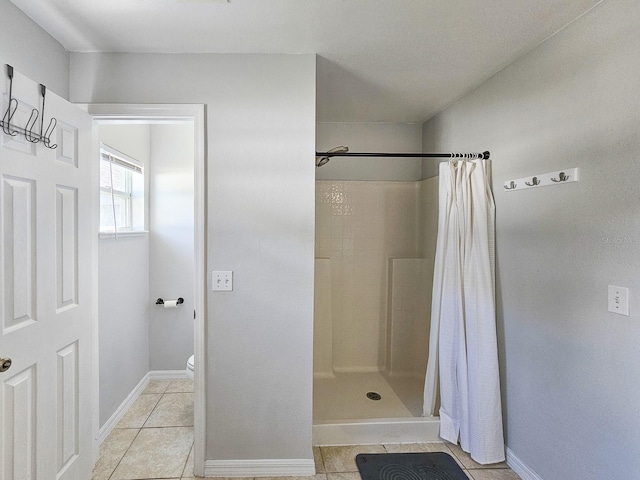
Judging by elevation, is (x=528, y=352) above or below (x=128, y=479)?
above

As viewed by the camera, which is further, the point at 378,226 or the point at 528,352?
the point at 378,226

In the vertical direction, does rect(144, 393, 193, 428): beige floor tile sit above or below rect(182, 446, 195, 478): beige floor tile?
above

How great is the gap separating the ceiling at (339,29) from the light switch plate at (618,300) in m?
1.21

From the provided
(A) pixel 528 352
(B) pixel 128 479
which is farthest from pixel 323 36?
(B) pixel 128 479

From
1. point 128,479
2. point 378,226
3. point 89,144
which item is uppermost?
point 89,144

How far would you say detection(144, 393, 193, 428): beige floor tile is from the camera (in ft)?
7.76

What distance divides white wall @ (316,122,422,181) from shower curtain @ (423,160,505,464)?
105 cm

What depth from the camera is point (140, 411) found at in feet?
8.27

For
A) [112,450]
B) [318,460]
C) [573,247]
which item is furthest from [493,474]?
[112,450]

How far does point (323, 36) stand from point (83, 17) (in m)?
1.13

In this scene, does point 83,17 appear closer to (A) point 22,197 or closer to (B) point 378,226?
(A) point 22,197

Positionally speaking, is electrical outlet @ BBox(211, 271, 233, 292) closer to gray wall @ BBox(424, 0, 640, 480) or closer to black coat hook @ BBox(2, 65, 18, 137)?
black coat hook @ BBox(2, 65, 18, 137)

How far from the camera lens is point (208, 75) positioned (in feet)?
6.09

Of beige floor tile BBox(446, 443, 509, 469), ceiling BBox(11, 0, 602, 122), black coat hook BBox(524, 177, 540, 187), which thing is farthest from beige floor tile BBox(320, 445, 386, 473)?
ceiling BBox(11, 0, 602, 122)
